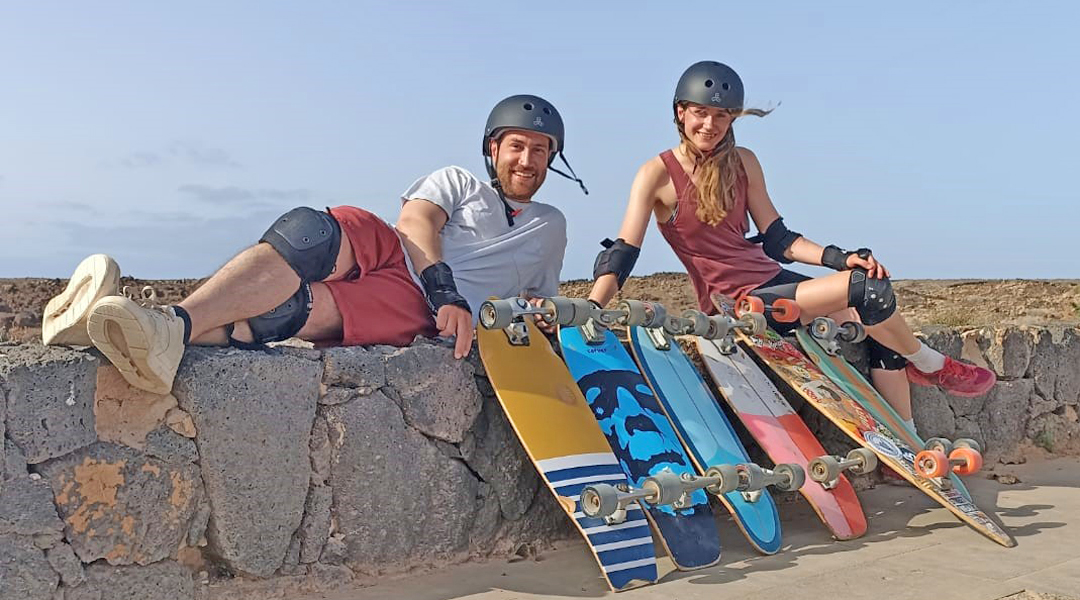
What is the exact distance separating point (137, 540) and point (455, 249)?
1393 millimetres

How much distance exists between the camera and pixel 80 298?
7.45ft

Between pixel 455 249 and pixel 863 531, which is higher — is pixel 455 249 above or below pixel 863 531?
above

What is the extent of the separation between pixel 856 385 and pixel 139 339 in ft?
9.20

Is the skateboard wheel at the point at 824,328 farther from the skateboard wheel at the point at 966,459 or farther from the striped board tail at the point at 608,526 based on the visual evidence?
the striped board tail at the point at 608,526

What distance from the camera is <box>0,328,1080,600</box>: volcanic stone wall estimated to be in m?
2.22

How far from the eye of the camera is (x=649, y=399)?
10.8 feet

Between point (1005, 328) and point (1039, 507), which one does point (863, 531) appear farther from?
point (1005, 328)

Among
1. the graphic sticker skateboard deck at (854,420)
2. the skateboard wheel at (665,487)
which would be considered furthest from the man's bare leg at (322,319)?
the graphic sticker skateboard deck at (854,420)

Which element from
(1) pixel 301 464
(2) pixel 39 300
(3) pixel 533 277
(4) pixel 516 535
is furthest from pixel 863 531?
(2) pixel 39 300

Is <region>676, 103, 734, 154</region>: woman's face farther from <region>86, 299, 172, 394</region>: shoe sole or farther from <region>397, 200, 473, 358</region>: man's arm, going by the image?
<region>86, 299, 172, 394</region>: shoe sole

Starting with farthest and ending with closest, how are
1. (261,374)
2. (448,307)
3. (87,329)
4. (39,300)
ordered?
(39,300) → (448,307) → (261,374) → (87,329)

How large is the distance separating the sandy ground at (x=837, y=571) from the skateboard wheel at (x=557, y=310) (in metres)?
0.73

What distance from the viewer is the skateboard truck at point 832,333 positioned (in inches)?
153

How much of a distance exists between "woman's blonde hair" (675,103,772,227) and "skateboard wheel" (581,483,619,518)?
5.31 ft
